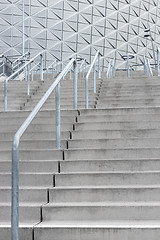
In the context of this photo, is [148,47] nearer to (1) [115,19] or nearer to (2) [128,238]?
(1) [115,19]

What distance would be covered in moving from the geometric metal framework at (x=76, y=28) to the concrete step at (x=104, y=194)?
27.8 m

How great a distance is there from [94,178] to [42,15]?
98.2ft

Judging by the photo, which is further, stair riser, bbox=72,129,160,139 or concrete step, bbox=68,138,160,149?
stair riser, bbox=72,129,160,139

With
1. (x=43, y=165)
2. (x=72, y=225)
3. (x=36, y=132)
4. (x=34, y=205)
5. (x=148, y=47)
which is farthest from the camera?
(x=148, y=47)

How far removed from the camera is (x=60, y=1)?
32594mm

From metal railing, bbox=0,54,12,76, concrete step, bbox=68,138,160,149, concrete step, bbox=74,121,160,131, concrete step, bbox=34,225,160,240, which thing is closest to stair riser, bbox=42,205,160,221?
concrete step, bbox=34,225,160,240

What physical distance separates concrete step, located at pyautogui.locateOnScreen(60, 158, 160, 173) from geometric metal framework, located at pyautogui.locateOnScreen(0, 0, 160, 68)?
2725 centimetres

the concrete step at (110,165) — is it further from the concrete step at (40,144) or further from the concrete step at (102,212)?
the concrete step at (102,212)

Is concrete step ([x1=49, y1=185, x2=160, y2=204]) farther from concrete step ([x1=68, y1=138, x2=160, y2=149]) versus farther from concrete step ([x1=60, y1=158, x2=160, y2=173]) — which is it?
concrete step ([x1=68, y1=138, x2=160, y2=149])

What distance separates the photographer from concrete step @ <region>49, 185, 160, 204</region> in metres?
3.45

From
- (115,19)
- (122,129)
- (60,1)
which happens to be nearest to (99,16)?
(115,19)

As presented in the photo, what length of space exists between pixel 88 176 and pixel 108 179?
207 mm

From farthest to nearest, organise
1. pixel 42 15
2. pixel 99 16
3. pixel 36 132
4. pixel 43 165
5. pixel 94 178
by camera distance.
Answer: pixel 99 16
pixel 42 15
pixel 36 132
pixel 43 165
pixel 94 178

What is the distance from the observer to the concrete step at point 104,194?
3.45 meters
